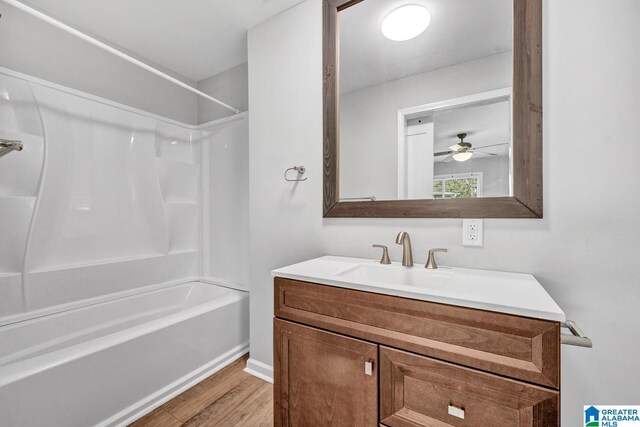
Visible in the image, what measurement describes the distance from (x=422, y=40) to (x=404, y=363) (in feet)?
4.72

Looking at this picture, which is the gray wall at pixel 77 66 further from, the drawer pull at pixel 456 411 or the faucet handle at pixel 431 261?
the drawer pull at pixel 456 411

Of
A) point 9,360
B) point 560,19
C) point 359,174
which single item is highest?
point 560,19

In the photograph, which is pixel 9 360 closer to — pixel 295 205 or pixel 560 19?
pixel 295 205

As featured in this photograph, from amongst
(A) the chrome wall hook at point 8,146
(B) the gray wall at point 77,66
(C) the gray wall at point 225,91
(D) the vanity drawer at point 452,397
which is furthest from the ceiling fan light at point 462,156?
(B) the gray wall at point 77,66

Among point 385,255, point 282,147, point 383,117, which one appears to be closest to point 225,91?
point 282,147

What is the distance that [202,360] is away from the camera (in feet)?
5.91

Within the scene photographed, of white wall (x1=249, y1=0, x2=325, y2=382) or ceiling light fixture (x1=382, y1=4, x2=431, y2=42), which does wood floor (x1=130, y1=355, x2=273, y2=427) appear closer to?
white wall (x1=249, y1=0, x2=325, y2=382)

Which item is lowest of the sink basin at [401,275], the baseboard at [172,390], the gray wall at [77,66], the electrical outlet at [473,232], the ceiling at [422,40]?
the baseboard at [172,390]

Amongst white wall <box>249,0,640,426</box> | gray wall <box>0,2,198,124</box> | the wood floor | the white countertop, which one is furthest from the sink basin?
gray wall <box>0,2,198,124</box>

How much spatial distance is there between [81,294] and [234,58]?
85.3 inches

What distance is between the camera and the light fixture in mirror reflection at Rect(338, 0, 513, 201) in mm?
1180

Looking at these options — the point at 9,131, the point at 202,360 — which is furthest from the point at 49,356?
the point at 9,131

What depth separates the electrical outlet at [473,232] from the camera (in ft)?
3.88

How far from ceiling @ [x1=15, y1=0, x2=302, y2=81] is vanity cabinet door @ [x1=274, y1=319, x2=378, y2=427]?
6.24ft
